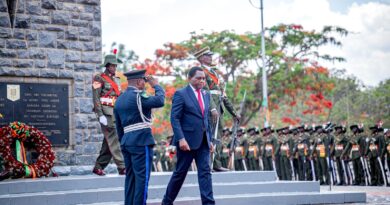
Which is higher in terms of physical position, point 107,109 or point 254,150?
point 107,109

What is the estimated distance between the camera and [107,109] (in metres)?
12.7

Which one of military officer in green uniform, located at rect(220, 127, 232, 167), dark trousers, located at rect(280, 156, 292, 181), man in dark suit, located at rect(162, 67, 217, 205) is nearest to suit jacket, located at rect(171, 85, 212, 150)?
man in dark suit, located at rect(162, 67, 217, 205)

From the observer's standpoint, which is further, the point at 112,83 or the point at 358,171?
the point at 358,171

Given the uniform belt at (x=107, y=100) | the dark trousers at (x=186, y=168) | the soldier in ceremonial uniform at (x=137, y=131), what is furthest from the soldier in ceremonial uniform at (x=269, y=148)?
the soldier in ceremonial uniform at (x=137, y=131)

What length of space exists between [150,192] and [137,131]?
212 centimetres

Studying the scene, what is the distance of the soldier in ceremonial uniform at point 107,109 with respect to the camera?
493 inches

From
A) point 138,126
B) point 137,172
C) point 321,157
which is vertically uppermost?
point 138,126

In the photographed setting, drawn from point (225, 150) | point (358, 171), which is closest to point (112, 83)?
point (358, 171)

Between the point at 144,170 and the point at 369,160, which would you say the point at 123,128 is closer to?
the point at 144,170

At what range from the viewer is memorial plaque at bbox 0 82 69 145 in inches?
533

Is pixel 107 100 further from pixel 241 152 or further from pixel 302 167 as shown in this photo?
pixel 241 152

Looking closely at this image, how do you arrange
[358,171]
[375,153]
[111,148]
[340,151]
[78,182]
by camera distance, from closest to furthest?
[78,182], [111,148], [375,153], [358,171], [340,151]

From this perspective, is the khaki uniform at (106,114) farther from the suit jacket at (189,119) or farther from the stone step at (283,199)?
the suit jacket at (189,119)

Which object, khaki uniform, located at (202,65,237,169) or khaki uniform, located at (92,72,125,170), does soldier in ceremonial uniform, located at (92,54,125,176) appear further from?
khaki uniform, located at (202,65,237,169)
